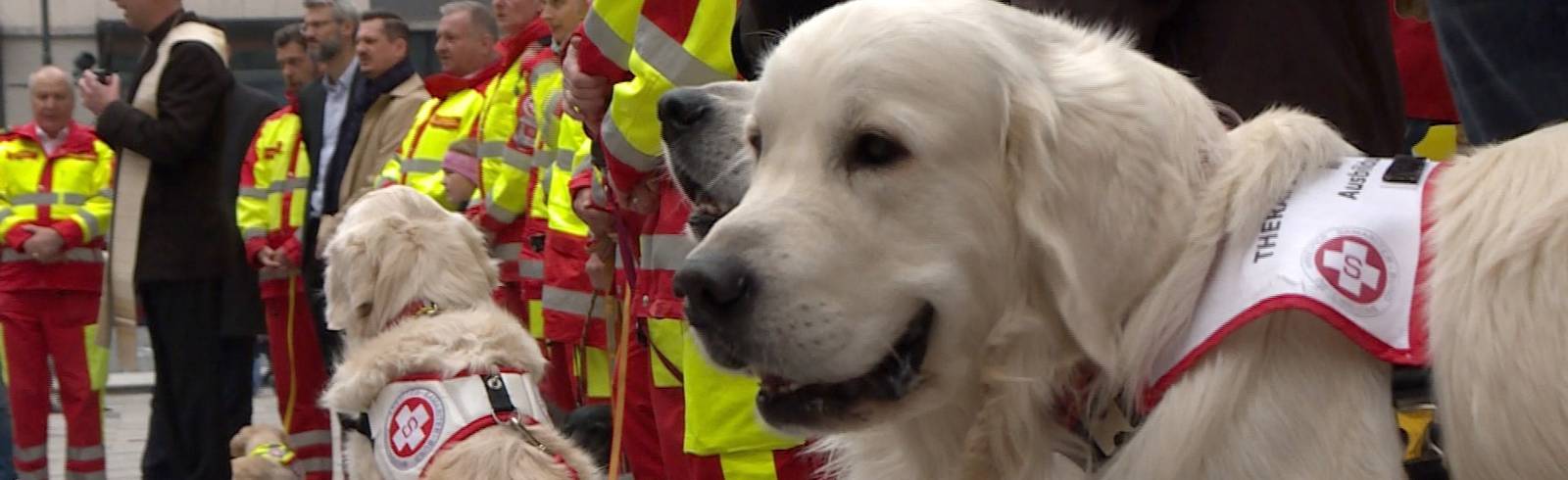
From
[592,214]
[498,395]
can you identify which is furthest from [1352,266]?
[498,395]

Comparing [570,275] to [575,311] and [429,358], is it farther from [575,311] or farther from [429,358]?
[429,358]

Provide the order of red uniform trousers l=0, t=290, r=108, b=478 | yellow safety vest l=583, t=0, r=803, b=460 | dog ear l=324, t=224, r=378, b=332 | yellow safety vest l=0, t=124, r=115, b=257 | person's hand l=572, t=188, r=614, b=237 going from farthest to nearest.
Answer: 1. yellow safety vest l=0, t=124, r=115, b=257
2. red uniform trousers l=0, t=290, r=108, b=478
3. dog ear l=324, t=224, r=378, b=332
4. person's hand l=572, t=188, r=614, b=237
5. yellow safety vest l=583, t=0, r=803, b=460

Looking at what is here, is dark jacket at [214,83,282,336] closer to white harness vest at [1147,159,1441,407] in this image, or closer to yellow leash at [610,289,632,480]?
yellow leash at [610,289,632,480]

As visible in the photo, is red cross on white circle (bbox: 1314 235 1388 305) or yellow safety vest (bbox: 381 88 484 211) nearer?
red cross on white circle (bbox: 1314 235 1388 305)

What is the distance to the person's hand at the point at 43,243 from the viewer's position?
28.8ft

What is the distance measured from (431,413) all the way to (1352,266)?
136 inches

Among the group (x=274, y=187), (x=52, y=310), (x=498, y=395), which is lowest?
(x=52, y=310)

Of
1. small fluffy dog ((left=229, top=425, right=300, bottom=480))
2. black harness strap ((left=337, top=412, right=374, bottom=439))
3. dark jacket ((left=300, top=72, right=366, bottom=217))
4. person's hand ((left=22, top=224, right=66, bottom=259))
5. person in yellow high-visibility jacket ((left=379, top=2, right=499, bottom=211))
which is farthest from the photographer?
person's hand ((left=22, top=224, right=66, bottom=259))

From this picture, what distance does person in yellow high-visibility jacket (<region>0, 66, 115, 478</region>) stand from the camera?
887 centimetres

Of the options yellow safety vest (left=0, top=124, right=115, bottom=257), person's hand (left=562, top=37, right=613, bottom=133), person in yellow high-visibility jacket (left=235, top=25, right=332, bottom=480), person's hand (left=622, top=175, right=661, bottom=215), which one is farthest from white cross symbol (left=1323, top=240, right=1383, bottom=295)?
yellow safety vest (left=0, top=124, right=115, bottom=257)

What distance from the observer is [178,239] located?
8445 millimetres

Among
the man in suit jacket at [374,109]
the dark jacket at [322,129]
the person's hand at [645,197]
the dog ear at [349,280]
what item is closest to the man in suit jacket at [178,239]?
the dark jacket at [322,129]

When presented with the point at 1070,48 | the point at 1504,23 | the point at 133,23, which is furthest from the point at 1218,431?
the point at 133,23

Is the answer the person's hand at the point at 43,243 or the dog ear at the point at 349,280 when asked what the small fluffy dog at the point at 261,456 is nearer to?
the person's hand at the point at 43,243
